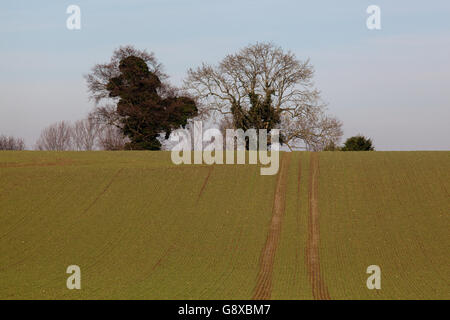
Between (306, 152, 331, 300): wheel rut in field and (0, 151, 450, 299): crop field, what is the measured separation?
3.7 inches

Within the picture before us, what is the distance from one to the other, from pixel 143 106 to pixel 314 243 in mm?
46731

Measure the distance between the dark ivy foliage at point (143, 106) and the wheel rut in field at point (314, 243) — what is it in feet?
101

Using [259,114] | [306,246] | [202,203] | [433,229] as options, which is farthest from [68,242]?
[259,114]

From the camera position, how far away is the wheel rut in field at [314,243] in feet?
85.7

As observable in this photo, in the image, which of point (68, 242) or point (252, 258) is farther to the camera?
point (68, 242)

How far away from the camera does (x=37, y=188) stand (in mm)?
43469

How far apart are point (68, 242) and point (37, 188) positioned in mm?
10769

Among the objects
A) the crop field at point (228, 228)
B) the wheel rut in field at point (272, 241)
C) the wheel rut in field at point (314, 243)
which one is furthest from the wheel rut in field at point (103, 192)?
the wheel rut in field at point (314, 243)

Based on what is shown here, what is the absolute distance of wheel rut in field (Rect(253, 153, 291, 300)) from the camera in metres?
26.1

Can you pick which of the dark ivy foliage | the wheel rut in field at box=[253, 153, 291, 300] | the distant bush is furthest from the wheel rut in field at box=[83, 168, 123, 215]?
the distant bush

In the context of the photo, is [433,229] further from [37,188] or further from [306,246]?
[37,188]

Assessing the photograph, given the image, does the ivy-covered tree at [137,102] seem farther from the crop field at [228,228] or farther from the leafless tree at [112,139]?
the crop field at [228,228]

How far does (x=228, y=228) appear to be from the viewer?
36.4 meters

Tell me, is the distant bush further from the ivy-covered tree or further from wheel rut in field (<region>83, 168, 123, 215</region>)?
wheel rut in field (<region>83, 168, 123, 215</region>)
